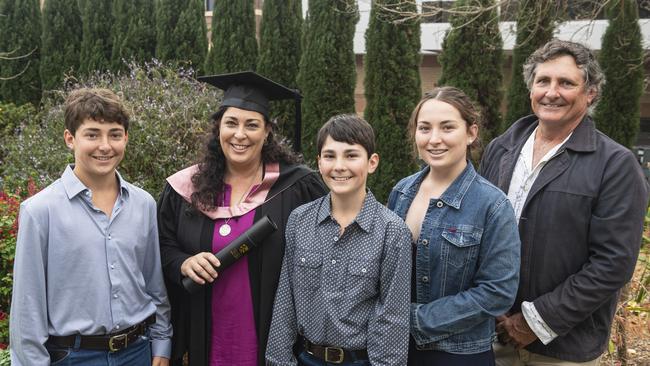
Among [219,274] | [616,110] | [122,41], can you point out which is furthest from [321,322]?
[122,41]

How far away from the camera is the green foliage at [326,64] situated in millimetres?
8078

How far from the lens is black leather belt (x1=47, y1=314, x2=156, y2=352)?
2.30 m

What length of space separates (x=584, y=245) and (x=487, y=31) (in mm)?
5837

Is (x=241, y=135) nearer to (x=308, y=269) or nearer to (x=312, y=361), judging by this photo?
(x=308, y=269)

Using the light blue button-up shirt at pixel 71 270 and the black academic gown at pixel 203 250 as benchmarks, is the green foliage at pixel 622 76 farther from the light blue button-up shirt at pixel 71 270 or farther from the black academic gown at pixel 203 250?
the light blue button-up shirt at pixel 71 270

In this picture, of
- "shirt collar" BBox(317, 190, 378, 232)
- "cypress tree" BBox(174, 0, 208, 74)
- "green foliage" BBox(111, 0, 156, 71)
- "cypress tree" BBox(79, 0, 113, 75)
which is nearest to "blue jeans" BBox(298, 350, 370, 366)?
"shirt collar" BBox(317, 190, 378, 232)

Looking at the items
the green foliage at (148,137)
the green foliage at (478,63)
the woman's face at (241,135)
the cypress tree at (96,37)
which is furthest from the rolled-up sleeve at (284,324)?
the cypress tree at (96,37)

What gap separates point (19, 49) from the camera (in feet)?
34.0

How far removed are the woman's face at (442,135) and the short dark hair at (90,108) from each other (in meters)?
1.28

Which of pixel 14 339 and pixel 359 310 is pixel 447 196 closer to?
pixel 359 310

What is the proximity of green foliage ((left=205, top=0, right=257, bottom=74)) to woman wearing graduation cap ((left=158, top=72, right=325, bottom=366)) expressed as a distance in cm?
623

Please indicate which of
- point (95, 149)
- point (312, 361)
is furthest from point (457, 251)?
point (95, 149)

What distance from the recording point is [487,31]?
7734 millimetres

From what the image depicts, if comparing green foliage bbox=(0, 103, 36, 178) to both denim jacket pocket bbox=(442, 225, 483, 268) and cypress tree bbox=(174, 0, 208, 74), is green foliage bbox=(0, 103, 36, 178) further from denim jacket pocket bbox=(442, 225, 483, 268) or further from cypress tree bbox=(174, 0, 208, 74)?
denim jacket pocket bbox=(442, 225, 483, 268)
